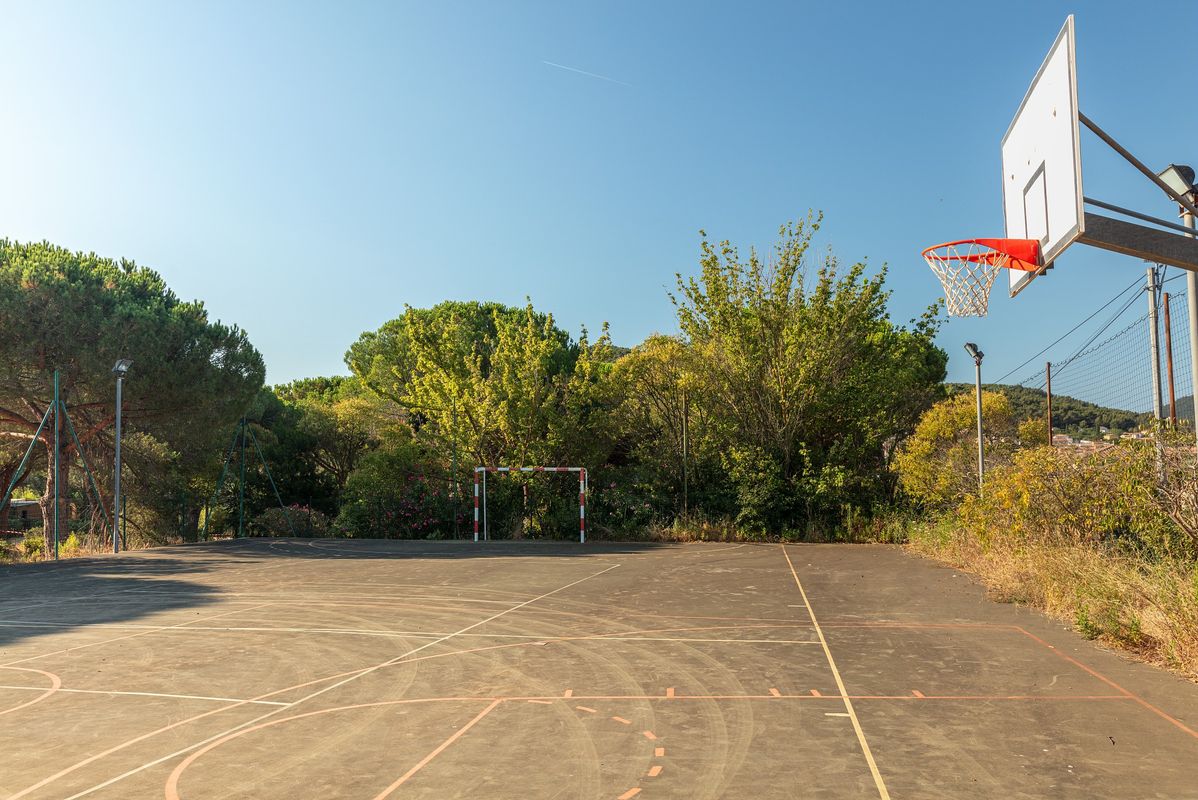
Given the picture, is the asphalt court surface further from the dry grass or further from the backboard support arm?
the backboard support arm

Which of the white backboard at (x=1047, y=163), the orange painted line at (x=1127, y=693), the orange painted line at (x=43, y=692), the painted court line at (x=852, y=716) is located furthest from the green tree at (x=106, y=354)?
the orange painted line at (x=1127, y=693)

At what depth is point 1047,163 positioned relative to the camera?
792 cm

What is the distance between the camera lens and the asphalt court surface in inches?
177

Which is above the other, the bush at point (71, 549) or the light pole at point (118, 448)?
the light pole at point (118, 448)

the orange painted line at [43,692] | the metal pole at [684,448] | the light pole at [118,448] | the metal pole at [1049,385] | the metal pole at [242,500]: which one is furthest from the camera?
the metal pole at [1049,385]

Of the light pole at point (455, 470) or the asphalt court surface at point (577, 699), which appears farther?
the light pole at point (455, 470)

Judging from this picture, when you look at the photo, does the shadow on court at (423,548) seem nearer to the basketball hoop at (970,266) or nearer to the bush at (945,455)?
the bush at (945,455)

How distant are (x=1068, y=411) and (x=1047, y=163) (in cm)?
3072

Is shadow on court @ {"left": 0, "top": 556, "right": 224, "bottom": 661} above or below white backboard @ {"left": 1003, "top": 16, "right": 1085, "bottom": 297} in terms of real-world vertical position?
below

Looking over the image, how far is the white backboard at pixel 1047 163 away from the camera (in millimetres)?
7137

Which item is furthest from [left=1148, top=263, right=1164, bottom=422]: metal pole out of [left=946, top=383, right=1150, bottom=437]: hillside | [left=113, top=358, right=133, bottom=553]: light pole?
[left=113, top=358, right=133, bottom=553]: light pole

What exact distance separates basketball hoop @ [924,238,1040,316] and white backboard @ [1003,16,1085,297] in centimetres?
23

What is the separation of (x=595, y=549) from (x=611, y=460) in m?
6.13

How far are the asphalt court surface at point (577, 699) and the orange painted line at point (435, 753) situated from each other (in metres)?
0.02
